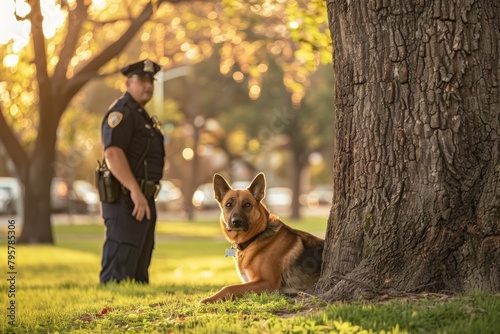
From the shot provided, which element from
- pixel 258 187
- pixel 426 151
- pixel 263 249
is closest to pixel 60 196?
pixel 258 187

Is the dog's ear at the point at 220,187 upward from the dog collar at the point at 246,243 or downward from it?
upward

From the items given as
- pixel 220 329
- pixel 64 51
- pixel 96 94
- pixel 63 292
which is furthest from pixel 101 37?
pixel 96 94

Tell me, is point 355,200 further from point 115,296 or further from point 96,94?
point 96,94

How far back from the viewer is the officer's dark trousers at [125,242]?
9.01 meters

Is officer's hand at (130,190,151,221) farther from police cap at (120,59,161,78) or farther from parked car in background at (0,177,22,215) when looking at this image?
parked car in background at (0,177,22,215)

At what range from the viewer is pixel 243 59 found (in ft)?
71.5

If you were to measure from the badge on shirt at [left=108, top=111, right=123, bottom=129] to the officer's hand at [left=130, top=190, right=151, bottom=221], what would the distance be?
753mm

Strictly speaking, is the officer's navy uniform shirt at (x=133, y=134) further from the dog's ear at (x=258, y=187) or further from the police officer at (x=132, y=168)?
the dog's ear at (x=258, y=187)

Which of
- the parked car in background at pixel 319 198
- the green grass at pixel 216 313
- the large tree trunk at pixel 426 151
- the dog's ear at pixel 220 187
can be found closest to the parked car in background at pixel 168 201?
the parked car in background at pixel 319 198

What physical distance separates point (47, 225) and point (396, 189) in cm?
1604

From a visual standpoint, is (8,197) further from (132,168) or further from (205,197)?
(132,168)

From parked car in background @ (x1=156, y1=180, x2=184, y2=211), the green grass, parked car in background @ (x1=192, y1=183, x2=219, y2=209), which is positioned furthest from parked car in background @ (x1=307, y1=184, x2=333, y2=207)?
the green grass

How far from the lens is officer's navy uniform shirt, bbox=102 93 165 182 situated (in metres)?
8.80

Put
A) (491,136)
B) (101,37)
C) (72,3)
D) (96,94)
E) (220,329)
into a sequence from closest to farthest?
(220,329), (491,136), (72,3), (101,37), (96,94)
